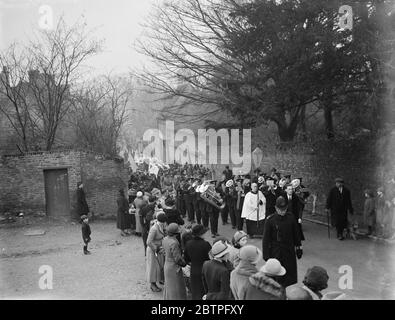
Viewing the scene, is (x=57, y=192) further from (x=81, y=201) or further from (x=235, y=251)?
(x=235, y=251)

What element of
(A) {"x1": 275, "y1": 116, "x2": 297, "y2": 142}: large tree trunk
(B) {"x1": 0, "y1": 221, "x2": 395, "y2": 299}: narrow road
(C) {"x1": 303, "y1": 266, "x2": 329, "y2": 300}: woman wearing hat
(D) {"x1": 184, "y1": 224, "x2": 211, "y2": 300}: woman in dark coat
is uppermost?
(A) {"x1": 275, "y1": 116, "x2": 297, "y2": 142}: large tree trunk

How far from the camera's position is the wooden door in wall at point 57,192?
20.0 m

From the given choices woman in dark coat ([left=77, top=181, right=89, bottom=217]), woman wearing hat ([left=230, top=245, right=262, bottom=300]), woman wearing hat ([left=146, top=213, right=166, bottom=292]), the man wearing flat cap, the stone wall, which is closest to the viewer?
woman wearing hat ([left=230, top=245, right=262, bottom=300])

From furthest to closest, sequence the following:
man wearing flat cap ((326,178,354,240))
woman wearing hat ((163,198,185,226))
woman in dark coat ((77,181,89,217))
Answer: woman in dark coat ((77,181,89,217)), man wearing flat cap ((326,178,354,240)), woman wearing hat ((163,198,185,226))

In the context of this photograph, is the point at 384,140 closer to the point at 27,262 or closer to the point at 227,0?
the point at 227,0

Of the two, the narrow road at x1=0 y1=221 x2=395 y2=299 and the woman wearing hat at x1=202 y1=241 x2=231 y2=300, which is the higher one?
the woman wearing hat at x1=202 y1=241 x2=231 y2=300

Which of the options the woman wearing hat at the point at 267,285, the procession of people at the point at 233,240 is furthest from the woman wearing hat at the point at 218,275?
the woman wearing hat at the point at 267,285

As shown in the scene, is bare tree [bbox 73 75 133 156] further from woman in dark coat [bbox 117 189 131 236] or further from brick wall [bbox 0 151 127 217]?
woman in dark coat [bbox 117 189 131 236]

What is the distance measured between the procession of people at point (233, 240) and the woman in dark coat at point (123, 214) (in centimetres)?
4

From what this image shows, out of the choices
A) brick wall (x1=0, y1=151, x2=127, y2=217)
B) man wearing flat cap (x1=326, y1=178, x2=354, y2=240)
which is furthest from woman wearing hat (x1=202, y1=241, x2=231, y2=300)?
brick wall (x1=0, y1=151, x2=127, y2=217)

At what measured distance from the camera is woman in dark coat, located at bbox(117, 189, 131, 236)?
54.1ft

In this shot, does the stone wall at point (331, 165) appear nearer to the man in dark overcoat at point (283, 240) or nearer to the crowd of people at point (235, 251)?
the crowd of people at point (235, 251)

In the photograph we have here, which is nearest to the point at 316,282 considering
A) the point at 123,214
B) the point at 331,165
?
the point at 123,214
